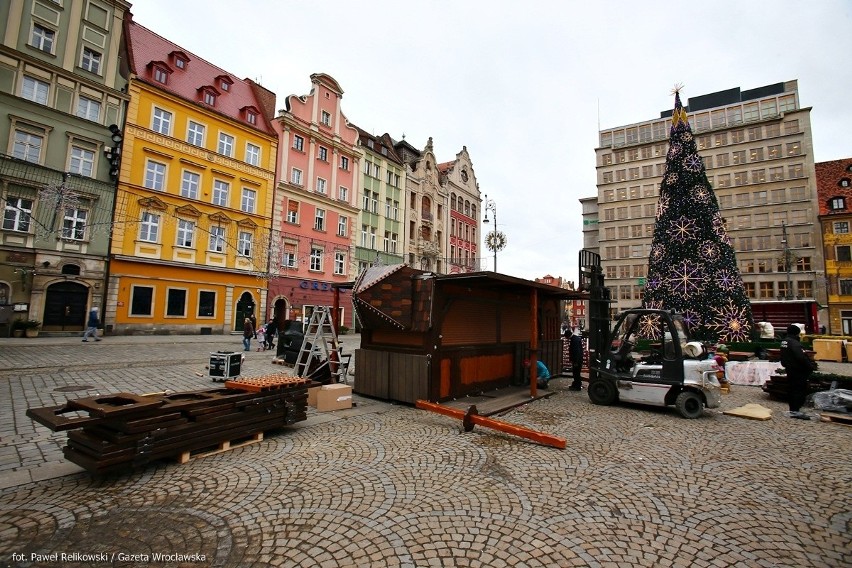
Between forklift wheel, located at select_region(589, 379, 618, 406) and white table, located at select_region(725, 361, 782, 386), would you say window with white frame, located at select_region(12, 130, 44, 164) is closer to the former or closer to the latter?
forklift wheel, located at select_region(589, 379, 618, 406)

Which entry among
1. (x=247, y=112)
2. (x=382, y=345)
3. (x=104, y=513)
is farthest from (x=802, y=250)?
(x=104, y=513)

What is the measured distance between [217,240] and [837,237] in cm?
6045

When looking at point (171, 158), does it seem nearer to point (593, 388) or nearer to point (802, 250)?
point (593, 388)

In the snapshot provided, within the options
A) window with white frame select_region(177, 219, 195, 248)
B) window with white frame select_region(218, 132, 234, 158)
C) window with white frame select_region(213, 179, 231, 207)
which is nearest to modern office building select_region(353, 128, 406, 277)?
window with white frame select_region(213, 179, 231, 207)

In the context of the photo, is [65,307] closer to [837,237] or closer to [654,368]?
[654,368]

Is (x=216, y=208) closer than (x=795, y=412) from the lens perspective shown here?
No

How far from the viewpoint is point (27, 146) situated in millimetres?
20609

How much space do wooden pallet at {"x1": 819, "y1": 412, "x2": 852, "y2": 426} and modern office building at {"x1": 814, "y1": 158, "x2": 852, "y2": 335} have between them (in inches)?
1788

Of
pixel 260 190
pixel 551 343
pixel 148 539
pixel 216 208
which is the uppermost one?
pixel 260 190

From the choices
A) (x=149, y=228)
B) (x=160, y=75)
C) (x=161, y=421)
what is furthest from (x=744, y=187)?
(x=161, y=421)

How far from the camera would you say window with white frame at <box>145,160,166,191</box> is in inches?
959

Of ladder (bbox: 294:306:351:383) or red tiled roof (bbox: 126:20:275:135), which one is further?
red tiled roof (bbox: 126:20:275:135)

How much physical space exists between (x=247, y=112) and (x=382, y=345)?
27174mm

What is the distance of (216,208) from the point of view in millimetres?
27375
